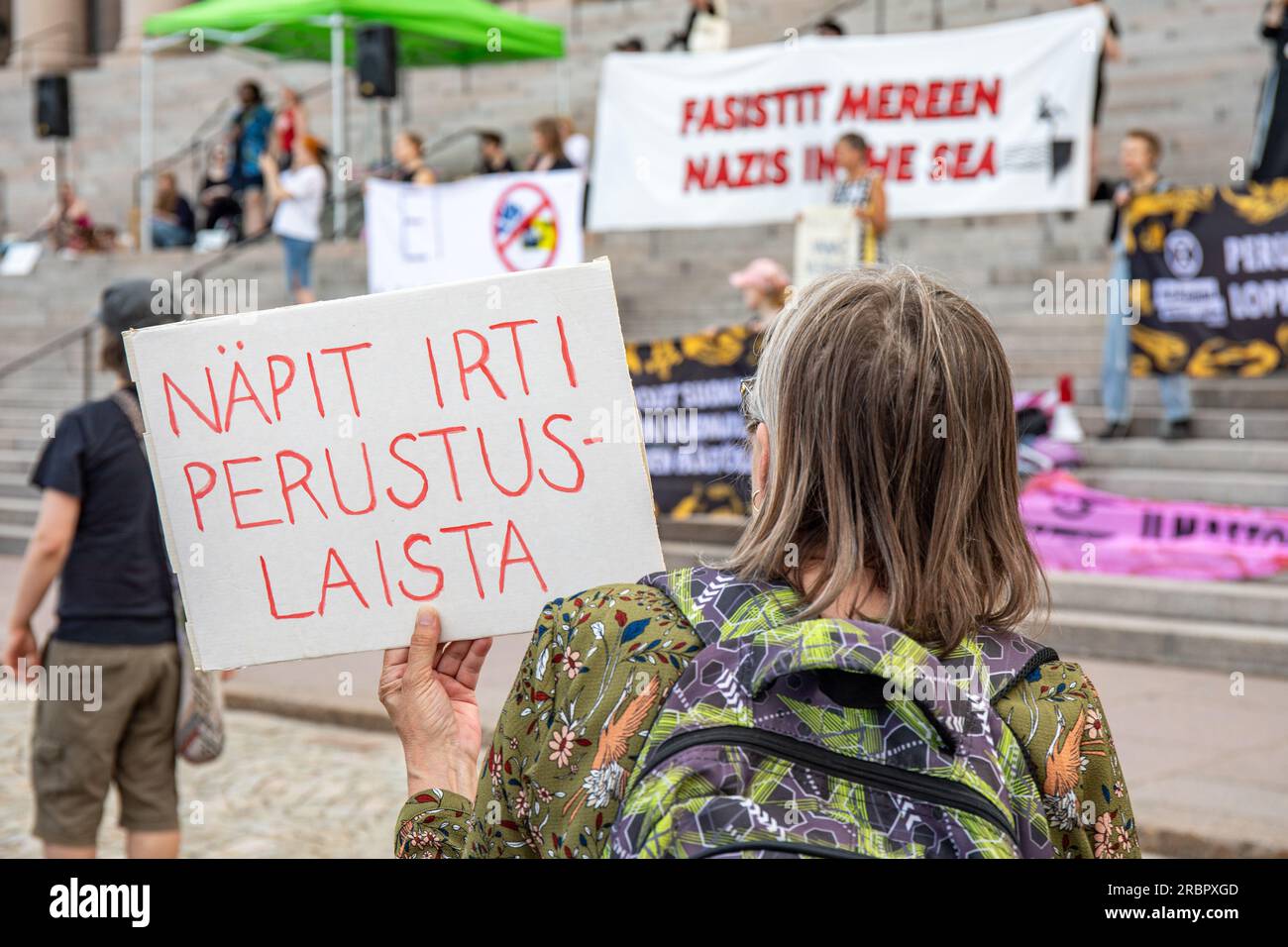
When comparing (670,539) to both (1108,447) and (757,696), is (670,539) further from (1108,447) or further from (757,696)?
(757,696)

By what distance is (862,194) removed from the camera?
38.6 feet

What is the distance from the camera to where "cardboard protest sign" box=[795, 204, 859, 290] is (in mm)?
11664

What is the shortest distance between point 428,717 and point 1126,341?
9435 mm

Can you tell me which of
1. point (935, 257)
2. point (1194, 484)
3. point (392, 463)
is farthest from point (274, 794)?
point (935, 257)

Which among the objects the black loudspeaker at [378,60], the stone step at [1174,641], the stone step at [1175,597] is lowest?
the stone step at [1174,641]

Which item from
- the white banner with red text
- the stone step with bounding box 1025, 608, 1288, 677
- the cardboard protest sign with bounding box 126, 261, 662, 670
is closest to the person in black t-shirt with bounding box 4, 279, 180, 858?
the cardboard protest sign with bounding box 126, 261, 662, 670

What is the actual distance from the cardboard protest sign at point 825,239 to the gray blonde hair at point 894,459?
10.1 m

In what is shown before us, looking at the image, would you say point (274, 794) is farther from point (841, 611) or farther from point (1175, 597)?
point (841, 611)

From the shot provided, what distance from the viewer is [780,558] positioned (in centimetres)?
168

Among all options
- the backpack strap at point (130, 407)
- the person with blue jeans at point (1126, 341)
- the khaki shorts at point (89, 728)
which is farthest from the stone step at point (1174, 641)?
the backpack strap at point (130, 407)

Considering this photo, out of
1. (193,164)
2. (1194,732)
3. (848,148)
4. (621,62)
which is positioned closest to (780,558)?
(1194,732)

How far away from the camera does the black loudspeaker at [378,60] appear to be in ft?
58.8

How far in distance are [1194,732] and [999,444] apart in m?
5.70

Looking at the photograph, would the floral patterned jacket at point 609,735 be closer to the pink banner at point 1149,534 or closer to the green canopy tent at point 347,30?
the pink banner at point 1149,534
